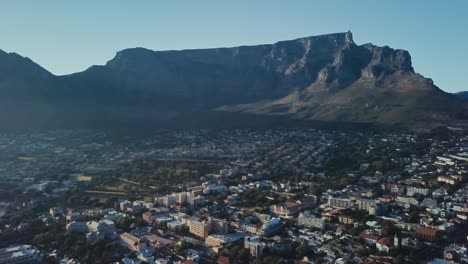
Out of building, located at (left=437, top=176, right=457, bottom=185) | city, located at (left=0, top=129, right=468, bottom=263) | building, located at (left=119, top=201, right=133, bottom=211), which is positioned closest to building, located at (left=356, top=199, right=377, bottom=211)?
city, located at (left=0, top=129, right=468, bottom=263)

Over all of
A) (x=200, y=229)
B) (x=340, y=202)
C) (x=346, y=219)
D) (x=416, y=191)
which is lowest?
(x=200, y=229)

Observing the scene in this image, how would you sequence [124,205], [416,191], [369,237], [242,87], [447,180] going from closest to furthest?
[369,237] → [124,205] → [416,191] → [447,180] → [242,87]

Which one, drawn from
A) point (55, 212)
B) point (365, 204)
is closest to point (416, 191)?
point (365, 204)

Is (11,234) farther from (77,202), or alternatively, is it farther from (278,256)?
(278,256)

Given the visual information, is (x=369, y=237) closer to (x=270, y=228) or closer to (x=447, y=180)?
(x=270, y=228)

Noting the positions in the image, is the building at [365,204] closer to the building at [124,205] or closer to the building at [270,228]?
the building at [270,228]

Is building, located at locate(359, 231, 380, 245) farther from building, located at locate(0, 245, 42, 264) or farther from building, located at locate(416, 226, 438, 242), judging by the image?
building, located at locate(0, 245, 42, 264)
